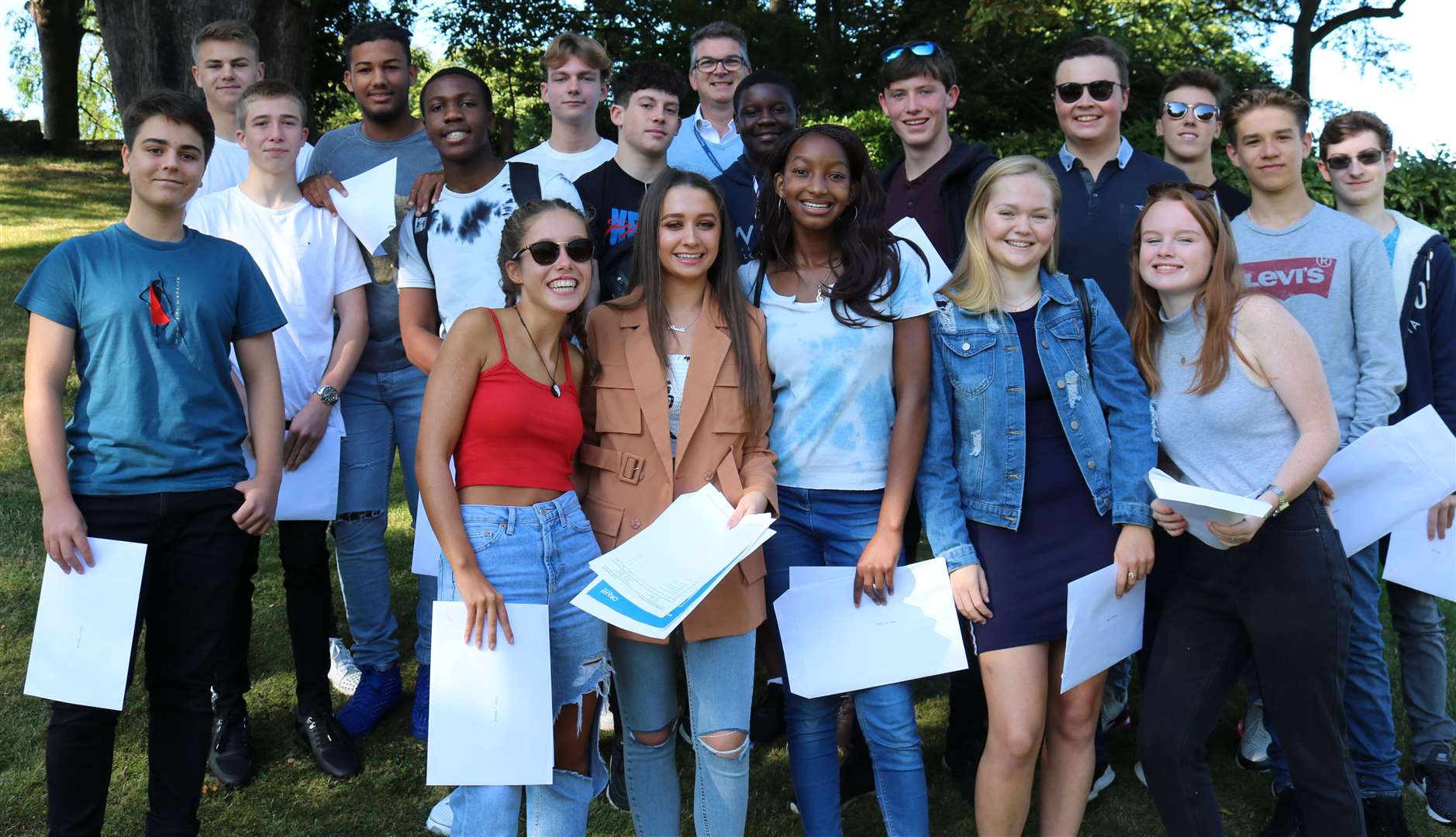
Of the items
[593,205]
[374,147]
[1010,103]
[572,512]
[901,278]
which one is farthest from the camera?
[1010,103]

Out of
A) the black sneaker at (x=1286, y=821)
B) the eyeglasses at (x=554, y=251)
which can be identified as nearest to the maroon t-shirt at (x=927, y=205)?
the eyeglasses at (x=554, y=251)

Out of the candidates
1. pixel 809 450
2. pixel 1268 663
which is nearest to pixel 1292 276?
pixel 1268 663

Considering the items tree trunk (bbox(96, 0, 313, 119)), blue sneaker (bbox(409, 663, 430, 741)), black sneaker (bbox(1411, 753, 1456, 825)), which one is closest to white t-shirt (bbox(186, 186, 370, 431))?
blue sneaker (bbox(409, 663, 430, 741))

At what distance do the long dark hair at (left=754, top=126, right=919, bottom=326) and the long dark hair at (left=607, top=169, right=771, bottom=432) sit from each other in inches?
6.8

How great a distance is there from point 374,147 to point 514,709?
8.70ft

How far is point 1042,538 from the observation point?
10.6ft

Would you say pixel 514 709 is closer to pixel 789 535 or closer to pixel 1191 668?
pixel 789 535

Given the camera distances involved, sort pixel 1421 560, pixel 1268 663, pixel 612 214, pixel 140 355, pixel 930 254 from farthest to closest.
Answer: pixel 612 214 < pixel 1421 560 < pixel 930 254 < pixel 140 355 < pixel 1268 663

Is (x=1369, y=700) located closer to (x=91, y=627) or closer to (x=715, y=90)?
(x=715, y=90)

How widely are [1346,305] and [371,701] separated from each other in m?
3.86

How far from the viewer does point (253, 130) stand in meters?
4.08

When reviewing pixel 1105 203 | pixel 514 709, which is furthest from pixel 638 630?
pixel 1105 203

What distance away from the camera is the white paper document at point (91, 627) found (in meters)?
3.04

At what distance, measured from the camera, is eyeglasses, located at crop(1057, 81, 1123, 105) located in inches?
164
